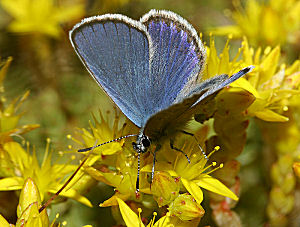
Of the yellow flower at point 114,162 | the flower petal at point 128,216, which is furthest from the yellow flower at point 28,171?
the flower petal at point 128,216

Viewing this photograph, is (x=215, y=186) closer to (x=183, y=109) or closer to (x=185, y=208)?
(x=185, y=208)

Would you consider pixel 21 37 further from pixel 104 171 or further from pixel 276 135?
pixel 276 135

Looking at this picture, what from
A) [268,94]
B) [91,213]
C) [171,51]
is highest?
[171,51]

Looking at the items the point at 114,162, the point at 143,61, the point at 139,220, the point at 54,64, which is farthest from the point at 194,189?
the point at 54,64

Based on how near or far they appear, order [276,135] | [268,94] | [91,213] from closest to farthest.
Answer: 1. [268,94]
2. [276,135]
3. [91,213]

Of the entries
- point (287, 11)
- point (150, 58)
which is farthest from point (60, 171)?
point (287, 11)

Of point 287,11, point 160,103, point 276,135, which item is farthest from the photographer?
point 287,11
